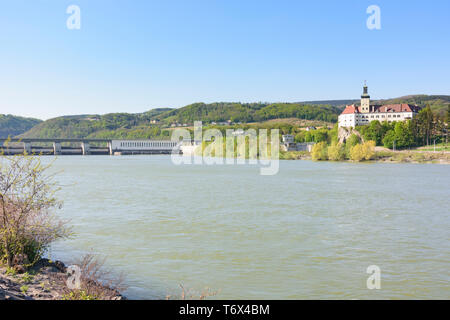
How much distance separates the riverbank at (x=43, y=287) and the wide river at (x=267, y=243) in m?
1.35

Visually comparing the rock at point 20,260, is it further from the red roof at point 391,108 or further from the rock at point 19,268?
the red roof at point 391,108

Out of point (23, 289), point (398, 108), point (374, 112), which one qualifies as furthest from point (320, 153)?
point (23, 289)

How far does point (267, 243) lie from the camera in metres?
13.4

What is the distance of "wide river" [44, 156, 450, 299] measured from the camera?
9430mm

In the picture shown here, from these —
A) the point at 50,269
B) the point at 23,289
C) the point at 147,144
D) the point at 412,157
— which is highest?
the point at 147,144

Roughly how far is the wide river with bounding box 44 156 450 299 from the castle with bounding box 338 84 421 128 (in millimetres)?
91655

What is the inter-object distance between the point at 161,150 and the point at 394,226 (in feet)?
410

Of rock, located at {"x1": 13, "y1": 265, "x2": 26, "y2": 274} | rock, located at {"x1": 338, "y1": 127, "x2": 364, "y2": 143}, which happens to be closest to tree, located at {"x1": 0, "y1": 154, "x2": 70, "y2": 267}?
rock, located at {"x1": 13, "y1": 265, "x2": 26, "y2": 274}

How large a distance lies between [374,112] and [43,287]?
4516 inches

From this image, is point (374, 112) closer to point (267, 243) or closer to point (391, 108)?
point (391, 108)

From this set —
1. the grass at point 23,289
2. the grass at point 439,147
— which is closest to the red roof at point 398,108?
the grass at point 439,147
